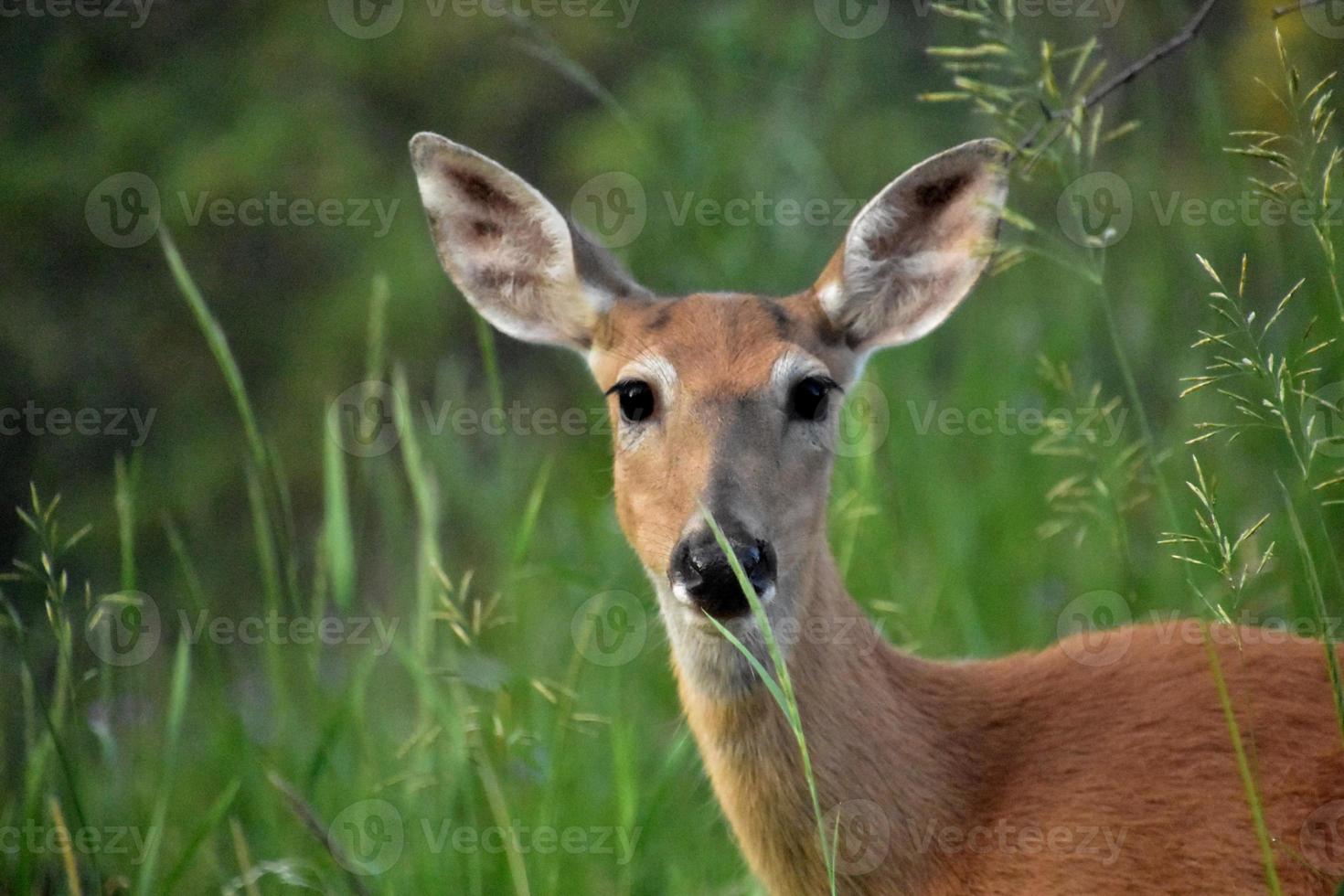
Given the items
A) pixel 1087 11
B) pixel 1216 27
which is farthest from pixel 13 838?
pixel 1216 27

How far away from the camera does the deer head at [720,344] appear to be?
376cm

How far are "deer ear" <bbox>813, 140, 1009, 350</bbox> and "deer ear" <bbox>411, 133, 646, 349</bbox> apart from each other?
664mm

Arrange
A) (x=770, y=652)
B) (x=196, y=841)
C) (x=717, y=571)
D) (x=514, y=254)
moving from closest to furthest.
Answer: (x=770, y=652) < (x=717, y=571) < (x=196, y=841) < (x=514, y=254)

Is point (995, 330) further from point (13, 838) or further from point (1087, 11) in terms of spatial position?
point (13, 838)

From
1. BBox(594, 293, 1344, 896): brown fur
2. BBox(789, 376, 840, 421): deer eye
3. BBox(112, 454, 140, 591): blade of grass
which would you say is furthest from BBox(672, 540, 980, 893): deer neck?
BBox(112, 454, 140, 591): blade of grass

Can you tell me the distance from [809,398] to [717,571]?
86 cm

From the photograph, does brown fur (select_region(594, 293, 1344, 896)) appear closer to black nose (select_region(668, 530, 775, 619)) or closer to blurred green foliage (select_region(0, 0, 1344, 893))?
black nose (select_region(668, 530, 775, 619))

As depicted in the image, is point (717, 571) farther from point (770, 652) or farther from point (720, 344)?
point (720, 344)

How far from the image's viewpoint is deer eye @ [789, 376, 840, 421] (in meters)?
4.06

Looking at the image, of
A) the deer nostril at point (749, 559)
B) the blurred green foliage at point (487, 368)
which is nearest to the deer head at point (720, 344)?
the deer nostril at point (749, 559)

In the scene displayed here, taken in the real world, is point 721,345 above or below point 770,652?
above

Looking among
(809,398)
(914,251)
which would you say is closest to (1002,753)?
(809,398)

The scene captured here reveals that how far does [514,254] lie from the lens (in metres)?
4.65

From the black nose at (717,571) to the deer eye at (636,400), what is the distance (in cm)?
73
